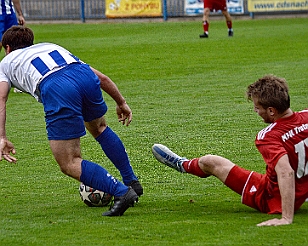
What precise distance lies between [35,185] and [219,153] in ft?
6.25

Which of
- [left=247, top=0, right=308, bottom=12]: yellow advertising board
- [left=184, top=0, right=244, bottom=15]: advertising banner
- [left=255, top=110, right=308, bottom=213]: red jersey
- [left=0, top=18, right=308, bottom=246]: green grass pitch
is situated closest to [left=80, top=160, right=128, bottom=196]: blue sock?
[left=0, top=18, right=308, bottom=246]: green grass pitch

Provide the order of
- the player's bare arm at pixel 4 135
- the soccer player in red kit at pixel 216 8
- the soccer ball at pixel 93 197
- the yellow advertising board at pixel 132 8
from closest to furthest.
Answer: the player's bare arm at pixel 4 135
the soccer ball at pixel 93 197
the soccer player in red kit at pixel 216 8
the yellow advertising board at pixel 132 8

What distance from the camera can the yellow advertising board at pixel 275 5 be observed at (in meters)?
26.3

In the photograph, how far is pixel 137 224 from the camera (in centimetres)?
524

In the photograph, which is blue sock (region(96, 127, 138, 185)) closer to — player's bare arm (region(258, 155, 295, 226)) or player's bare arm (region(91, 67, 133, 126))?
player's bare arm (region(91, 67, 133, 126))

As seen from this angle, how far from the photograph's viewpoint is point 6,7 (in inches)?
512

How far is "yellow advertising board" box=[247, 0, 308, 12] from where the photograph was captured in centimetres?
2627

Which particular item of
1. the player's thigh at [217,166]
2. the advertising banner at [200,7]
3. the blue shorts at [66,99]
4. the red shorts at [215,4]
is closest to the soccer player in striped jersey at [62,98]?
the blue shorts at [66,99]

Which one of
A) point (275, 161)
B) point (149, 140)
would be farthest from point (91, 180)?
point (149, 140)

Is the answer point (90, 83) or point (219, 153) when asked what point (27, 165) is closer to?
point (219, 153)

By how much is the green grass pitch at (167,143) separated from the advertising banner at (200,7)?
6889 mm

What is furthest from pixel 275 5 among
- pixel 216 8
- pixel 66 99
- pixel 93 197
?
pixel 66 99

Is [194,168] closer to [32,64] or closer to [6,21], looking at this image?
[32,64]

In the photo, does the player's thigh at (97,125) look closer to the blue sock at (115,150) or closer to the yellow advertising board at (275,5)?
the blue sock at (115,150)
